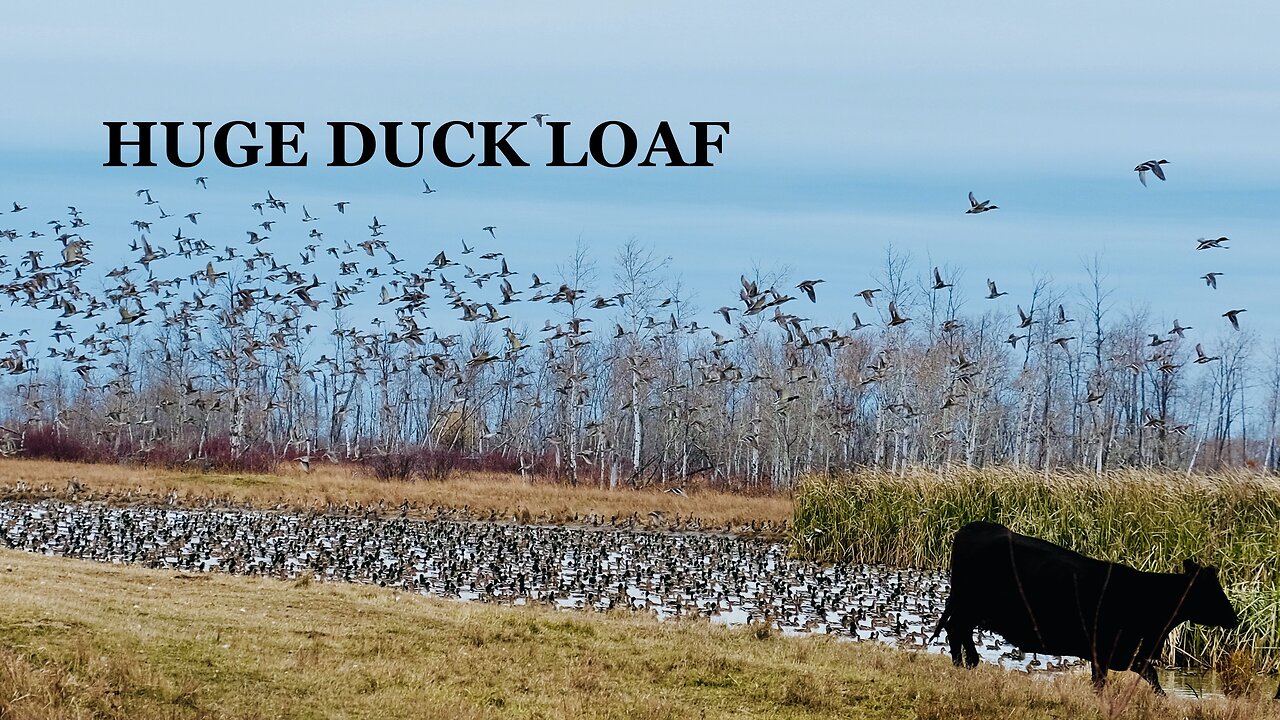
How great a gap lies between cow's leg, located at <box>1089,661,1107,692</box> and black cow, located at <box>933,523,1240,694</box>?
11mm

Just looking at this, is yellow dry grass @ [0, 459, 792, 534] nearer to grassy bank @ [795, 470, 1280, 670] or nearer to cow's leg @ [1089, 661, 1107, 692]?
grassy bank @ [795, 470, 1280, 670]

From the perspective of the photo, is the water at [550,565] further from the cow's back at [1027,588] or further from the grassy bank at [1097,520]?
the cow's back at [1027,588]

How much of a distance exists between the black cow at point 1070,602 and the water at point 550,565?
1.76 meters

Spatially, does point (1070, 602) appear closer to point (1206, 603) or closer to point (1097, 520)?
point (1206, 603)

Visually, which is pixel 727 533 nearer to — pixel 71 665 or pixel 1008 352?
pixel 71 665

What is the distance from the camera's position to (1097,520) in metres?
19.2

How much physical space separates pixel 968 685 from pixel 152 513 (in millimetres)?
24821

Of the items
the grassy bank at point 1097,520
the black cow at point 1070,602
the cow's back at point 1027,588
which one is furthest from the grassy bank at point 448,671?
the grassy bank at point 1097,520

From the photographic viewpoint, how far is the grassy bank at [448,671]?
9.67m

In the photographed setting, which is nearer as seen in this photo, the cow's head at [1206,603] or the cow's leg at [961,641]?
the cow's head at [1206,603]

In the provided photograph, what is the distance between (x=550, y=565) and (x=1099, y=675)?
11.6 metres

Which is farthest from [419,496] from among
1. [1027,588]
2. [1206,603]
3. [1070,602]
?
[1206,603]

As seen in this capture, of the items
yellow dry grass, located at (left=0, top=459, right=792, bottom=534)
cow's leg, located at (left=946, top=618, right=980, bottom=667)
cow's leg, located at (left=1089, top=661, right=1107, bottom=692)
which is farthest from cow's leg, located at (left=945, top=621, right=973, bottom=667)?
yellow dry grass, located at (left=0, top=459, right=792, bottom=534)

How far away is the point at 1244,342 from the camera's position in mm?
84062
